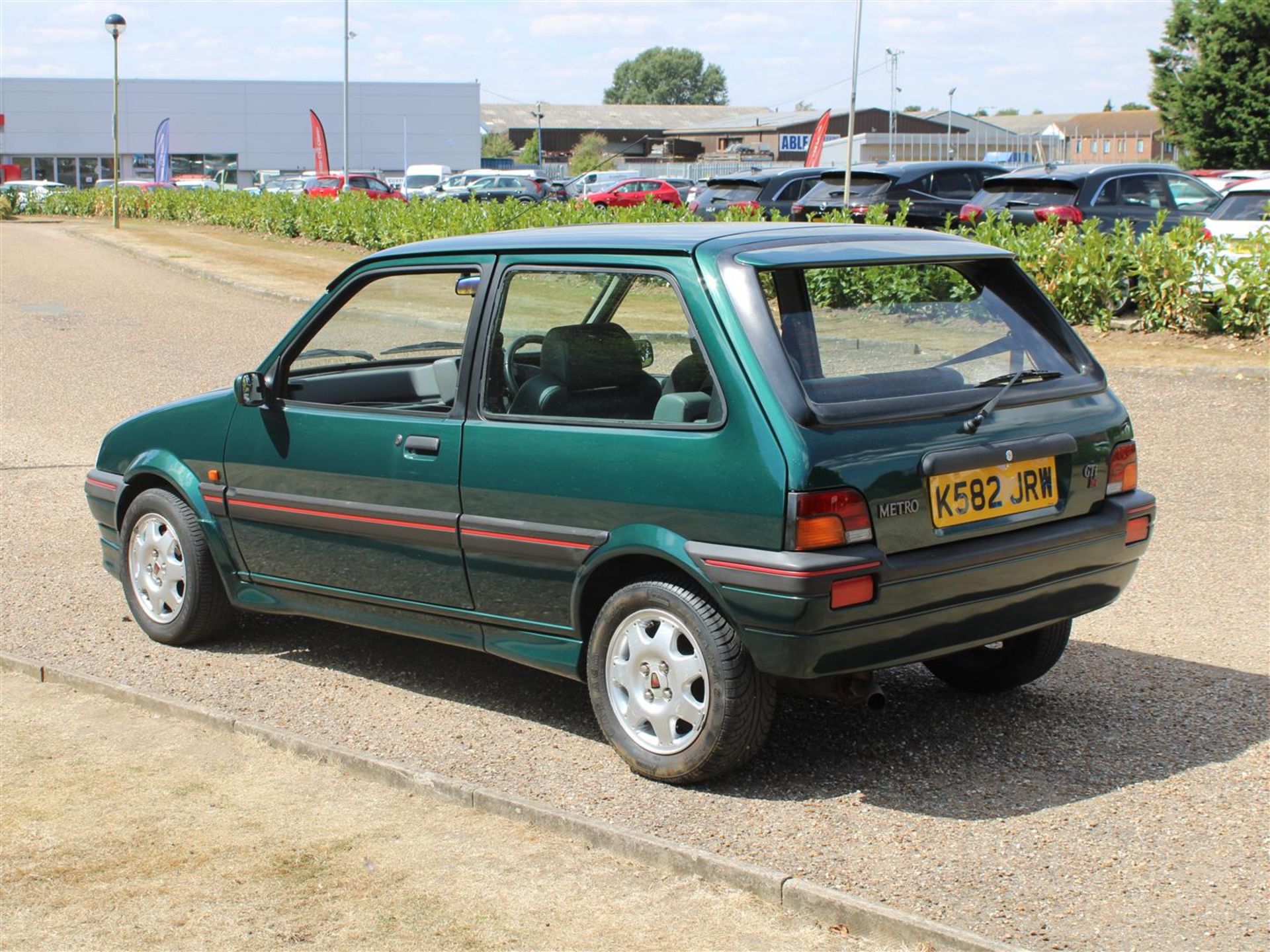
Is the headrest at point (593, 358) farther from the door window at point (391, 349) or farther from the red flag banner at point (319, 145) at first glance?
the red flag banner at point (319, 145)

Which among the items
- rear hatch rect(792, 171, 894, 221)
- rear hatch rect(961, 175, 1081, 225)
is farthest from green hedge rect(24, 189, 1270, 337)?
rear hatch rect(792, 171, 894, 221)

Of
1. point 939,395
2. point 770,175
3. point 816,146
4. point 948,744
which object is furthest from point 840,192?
point 939,395

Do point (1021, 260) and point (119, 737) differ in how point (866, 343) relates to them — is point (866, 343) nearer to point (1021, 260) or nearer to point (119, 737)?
point (119, 737)

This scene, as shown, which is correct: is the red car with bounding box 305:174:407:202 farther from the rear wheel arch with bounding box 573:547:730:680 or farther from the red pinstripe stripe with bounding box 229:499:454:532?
the rear wheel arch with bounding box 573:547:730:680

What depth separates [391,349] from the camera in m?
6.13

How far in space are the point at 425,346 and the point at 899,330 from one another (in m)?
2.04

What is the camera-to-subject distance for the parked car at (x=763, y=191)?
26.3 m

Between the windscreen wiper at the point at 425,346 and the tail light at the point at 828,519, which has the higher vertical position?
the windscreen wiper at the point at 425,346

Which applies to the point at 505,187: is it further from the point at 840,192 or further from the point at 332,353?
the point at 332,353

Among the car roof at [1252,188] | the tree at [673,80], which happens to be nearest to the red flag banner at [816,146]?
the car roof at [1252,188]

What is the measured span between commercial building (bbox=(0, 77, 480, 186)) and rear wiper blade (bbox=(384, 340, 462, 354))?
84643 mm

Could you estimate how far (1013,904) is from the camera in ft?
12.3

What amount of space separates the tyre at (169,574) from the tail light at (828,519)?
9.65 ft

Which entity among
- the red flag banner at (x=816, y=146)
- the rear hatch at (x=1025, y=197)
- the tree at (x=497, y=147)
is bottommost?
the rear hatch at (x=1025, y=197)
